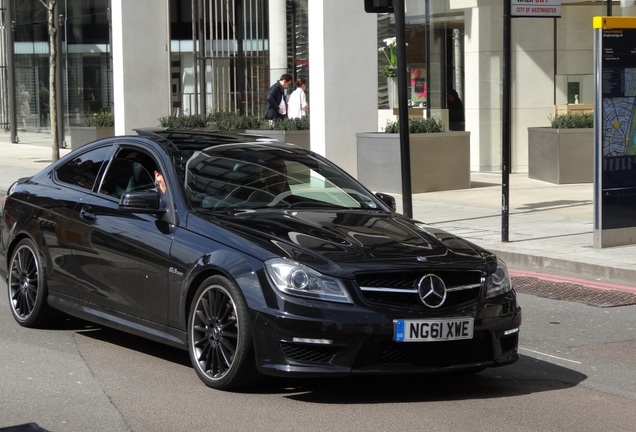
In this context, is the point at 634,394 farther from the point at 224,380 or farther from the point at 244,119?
the point at 244,119

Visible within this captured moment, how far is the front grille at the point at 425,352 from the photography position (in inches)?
252

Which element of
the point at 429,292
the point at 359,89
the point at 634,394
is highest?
the point at 359,89

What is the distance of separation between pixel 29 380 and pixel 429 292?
2528 mm

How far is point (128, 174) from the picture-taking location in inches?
324

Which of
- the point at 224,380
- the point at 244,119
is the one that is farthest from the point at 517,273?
the point at 244,119

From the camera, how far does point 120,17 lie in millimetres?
27469

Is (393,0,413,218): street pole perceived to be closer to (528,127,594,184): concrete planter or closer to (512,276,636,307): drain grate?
(512,276,636,307): drain grate

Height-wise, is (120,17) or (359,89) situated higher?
(120,17)

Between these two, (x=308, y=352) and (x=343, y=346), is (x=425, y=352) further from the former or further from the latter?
(x=308, y=352)

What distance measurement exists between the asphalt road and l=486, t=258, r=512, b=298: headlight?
60 cm

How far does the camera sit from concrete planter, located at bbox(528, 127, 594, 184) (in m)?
20.4

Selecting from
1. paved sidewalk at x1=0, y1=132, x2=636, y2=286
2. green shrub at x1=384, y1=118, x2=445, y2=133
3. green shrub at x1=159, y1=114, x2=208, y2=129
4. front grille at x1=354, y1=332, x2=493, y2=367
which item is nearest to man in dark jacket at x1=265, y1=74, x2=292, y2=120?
green shrub at x1=159, y1=114, x2=208, y2=129

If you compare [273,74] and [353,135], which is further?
[273,74]

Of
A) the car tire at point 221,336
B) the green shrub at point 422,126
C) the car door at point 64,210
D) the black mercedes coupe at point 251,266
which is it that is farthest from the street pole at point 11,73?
the car tire at point 221,336
